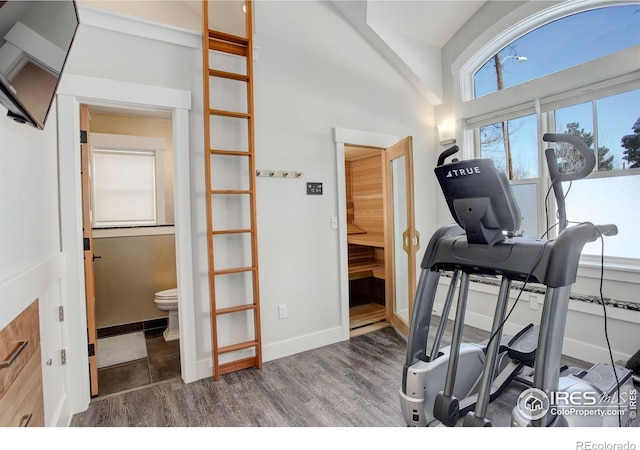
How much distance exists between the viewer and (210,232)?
2.51 metres

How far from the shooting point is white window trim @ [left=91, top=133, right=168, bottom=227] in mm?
3695

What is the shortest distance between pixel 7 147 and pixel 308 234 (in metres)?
2.17

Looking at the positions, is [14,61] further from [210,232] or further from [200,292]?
[200,292]

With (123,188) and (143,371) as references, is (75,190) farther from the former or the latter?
(123,188)

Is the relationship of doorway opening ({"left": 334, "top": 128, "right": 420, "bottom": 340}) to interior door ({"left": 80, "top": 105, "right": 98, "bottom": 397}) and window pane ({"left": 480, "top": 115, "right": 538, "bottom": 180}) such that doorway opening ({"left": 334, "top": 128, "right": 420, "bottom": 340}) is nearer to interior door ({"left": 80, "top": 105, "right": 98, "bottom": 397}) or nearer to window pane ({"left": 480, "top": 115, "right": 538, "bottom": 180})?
window pane ({"left": 480, "top": 115, "right": 538, "bottom": 180})

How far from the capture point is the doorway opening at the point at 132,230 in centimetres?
356

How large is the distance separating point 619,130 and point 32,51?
151 inches

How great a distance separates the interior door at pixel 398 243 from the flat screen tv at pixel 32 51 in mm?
2614

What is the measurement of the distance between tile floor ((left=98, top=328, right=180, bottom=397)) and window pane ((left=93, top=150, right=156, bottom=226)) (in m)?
1.59

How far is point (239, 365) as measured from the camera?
8.84ft

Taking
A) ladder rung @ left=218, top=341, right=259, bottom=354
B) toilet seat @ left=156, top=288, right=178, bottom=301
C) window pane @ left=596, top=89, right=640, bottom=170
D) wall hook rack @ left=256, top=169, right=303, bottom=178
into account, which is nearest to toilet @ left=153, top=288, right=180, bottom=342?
toilet seat @ left=156, top=288, right=178, bottom=301

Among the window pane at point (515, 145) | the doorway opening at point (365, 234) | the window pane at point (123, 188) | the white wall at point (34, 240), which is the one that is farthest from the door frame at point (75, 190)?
the window pane at point (515, 145)

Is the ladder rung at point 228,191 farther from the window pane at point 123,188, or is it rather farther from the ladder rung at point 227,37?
the window pane at point 123,188
